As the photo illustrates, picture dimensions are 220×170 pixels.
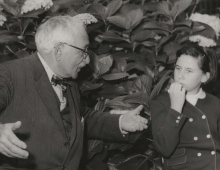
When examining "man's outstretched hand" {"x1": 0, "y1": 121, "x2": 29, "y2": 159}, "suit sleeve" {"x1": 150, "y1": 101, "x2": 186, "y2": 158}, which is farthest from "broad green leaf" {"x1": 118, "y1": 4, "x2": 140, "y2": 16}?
"man's outstretched hand" {"x1": 0, "y1": 121, "x2": 29, "y2": 159}

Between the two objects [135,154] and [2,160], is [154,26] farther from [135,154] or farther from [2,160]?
[2,160]

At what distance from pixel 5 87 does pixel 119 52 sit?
3.98 ft

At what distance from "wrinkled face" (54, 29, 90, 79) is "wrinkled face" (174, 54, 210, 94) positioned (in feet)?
2.08

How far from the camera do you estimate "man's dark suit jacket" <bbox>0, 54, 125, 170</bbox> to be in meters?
2.16

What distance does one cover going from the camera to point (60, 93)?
248cm

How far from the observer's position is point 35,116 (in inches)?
86.7

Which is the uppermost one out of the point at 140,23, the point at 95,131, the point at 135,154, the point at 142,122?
the point at 140,23

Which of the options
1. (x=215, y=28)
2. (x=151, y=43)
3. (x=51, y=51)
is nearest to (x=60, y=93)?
(x=51, y=51)

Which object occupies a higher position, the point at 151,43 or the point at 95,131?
the point at 151,43

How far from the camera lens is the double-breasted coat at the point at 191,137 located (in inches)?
86.3

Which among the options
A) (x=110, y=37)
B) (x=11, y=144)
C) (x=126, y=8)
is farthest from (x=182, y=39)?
(x=11, y=144)

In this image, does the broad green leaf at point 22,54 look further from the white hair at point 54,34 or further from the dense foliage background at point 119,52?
the white hair at point 54,34

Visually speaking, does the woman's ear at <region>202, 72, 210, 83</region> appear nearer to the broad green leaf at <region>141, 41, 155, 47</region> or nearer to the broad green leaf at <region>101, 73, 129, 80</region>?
the broad green leaf at <region>101, 73, 129, 80</region>

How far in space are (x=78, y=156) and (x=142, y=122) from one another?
48 centimetres
